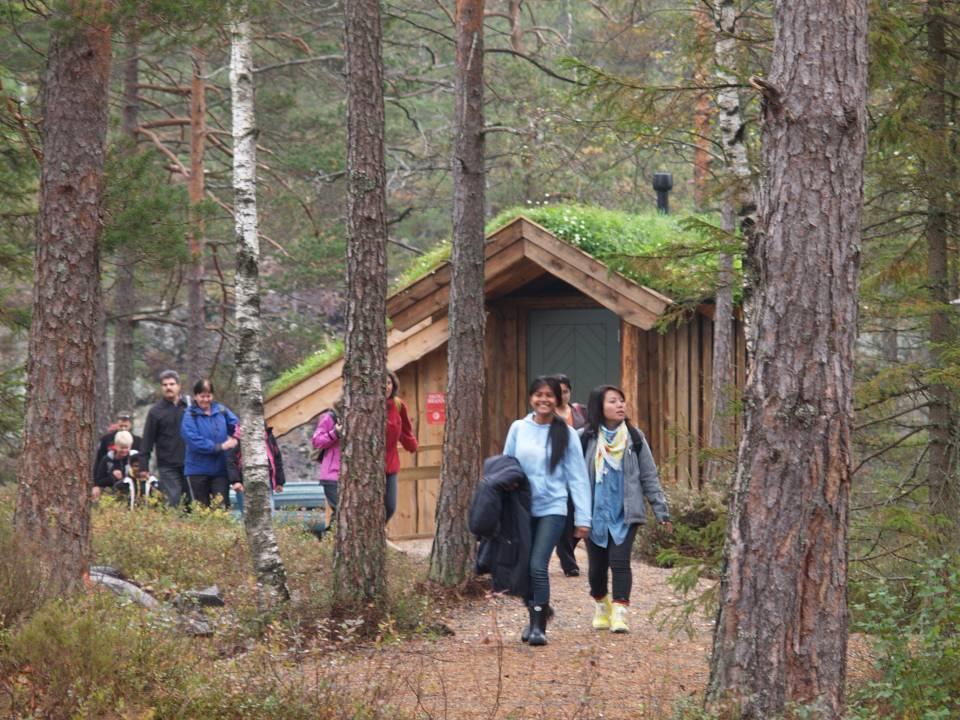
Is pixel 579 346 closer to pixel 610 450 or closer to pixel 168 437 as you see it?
pixel 168 437

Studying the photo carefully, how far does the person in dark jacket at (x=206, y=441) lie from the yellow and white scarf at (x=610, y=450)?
18.0 feet

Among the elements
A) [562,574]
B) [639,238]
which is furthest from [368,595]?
[639,238]

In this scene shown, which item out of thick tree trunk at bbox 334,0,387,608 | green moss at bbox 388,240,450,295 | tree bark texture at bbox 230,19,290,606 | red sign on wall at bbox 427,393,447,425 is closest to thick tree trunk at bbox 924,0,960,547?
thick tree trunk at bbox 334,0,387,608

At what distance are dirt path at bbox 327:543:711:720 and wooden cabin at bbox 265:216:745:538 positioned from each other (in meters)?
4.90

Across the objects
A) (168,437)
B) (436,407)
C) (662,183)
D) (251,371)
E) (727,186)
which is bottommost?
(168,437)

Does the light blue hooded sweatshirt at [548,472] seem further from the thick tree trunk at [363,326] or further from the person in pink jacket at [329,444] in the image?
the person in pink jacket at [329,444]

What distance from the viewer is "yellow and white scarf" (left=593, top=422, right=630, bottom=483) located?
9781 millimetres

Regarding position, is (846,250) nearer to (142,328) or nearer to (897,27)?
(897,27)

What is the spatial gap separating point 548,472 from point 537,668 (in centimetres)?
141

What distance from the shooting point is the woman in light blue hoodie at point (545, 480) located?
9.27 metres

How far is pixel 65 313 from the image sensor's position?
933cm

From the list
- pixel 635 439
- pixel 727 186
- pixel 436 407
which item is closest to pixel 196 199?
pixel 436 407

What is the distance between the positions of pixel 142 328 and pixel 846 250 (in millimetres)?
32323

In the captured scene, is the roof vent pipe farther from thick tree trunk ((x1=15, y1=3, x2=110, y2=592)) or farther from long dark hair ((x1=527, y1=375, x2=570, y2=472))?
thick tree trunk ((x1=15, y1=3, x2=110, y2=592))
